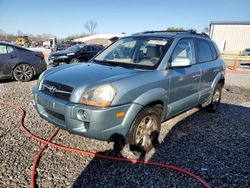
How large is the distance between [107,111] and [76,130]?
500 mm

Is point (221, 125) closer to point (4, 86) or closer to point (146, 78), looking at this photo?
point (146, 78)

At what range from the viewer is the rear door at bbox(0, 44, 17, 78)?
7.38 metres

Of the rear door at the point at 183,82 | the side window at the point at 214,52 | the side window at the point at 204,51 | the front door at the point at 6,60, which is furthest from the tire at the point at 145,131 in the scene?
the front door at the point at 6,60

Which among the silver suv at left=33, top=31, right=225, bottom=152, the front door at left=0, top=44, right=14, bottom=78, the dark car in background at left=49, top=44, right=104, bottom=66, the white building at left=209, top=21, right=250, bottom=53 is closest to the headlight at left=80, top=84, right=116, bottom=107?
the silver suv at left=33, top=31, right=225, bottom=152

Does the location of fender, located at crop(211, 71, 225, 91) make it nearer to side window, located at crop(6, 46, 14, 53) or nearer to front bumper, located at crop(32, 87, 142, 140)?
front bumper, located at crop(32, 87, 142, 140)

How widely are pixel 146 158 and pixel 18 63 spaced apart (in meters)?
6.49

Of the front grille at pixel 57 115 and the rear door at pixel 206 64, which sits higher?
the rear door at pixel 206 64

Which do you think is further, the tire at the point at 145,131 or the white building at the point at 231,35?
the white building at the point at 231,35

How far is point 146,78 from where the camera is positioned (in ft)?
9.86

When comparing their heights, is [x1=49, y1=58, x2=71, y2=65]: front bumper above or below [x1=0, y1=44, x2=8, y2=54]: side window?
below

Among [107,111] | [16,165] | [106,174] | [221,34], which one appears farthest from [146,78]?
[221,34]

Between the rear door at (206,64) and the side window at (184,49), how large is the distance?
0.90ft

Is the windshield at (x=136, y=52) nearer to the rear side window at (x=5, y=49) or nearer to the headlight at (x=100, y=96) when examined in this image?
the headlight at (x=100, y=96)

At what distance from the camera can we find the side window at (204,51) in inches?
175
